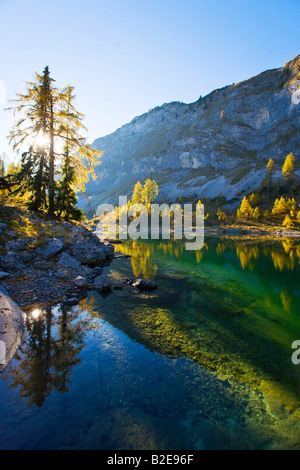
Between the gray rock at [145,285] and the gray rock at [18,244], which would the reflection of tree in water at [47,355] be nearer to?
the gray rock at [18,244]

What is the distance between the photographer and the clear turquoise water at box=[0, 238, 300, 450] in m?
4.72

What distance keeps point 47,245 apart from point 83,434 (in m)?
12.2

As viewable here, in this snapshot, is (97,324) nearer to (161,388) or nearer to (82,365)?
(82,365)

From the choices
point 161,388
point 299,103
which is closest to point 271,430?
point 161,388

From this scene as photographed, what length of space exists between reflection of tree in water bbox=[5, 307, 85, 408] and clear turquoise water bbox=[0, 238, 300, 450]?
31 mm

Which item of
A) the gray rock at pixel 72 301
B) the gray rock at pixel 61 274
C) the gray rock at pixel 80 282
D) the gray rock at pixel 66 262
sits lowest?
the gray rock at pixel 72 301

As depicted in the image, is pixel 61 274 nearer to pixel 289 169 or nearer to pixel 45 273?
pixel 45 273

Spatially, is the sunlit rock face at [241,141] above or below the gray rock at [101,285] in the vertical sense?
above

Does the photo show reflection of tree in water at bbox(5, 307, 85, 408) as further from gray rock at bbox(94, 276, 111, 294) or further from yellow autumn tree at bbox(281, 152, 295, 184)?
yellow autumn tree at bbox(281, 152, 295, 184)

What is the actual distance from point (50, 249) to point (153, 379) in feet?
37.0

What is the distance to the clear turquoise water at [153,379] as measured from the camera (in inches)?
186

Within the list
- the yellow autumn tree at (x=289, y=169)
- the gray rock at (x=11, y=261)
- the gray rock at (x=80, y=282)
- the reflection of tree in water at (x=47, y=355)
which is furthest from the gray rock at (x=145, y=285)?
the yellow autumn tree at (x=289, y=169)

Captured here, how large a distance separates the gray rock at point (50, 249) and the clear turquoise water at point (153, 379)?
4530 millimetres

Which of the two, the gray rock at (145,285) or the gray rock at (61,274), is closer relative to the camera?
the gray rock at (61,274)
